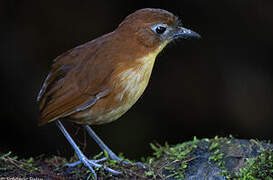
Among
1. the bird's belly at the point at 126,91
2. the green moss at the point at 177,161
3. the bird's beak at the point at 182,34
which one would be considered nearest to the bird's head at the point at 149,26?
the bird's beak at the point at 182,34

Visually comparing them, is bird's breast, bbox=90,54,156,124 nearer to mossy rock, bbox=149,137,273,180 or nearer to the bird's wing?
the bird's wing

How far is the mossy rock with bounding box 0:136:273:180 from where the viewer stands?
3.94m

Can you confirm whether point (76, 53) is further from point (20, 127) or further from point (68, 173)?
point (20, 127)

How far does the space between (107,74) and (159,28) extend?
0.76 metres

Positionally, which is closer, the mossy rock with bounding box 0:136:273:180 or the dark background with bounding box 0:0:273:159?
the mossy rock with bounding box 0:136:273:180

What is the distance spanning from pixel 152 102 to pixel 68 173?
126 inches

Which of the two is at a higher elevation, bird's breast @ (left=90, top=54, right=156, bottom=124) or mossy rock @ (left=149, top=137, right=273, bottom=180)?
bird's breast @ (left=90, top=54, right=156, bottom=124)

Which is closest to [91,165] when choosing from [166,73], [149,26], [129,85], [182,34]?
[129,85]

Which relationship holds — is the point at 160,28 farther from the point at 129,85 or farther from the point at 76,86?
the point at 76,86

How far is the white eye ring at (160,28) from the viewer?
443 centimetres

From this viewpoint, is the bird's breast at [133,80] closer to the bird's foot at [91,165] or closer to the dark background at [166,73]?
the bird's foot at [91,165]

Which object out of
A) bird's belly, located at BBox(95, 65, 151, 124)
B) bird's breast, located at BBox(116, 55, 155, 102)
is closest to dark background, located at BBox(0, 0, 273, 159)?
bird's belly, located at BBox(95, 65, 151, 124)

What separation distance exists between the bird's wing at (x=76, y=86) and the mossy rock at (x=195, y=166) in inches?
21.8

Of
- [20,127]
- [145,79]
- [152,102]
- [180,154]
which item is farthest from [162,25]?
[20,127]
